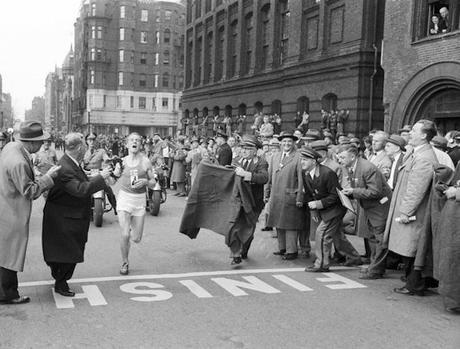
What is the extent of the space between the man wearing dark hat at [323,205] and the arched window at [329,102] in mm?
14035

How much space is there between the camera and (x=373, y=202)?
26.2 feet

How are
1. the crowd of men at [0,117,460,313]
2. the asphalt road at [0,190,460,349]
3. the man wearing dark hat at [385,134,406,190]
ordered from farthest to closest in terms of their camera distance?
the man wearing dark hat at [385,134,406,190] < the crowd of men at [0,117,460,313] < the asphalt road at [0,190,460,349]

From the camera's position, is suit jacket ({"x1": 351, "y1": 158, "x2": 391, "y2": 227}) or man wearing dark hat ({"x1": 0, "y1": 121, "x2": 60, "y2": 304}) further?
suit jacket ({"x1": 351, "y1": 158, "x2": 391, "y2": 227})

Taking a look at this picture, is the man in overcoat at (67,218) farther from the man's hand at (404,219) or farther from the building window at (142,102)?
the building window at (142,102)

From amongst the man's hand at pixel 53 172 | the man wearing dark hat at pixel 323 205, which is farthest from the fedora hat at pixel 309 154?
the man's hand at pixel 53 172

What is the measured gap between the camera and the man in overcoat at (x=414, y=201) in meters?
6.89

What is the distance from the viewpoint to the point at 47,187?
6125 mm

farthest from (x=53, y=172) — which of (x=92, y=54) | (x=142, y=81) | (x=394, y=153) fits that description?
(x=142, y=81)

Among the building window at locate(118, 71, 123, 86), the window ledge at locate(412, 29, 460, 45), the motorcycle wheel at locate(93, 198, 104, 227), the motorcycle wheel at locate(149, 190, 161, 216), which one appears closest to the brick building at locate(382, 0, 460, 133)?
the window ledge at locate(412, 29, 460, 45)

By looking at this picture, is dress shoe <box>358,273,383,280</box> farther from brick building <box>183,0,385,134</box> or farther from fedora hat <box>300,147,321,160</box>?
brick building <box>183,0,385,134</box>

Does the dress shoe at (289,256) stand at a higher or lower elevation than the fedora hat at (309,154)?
lower

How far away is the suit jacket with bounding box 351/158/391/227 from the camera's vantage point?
7848 mm

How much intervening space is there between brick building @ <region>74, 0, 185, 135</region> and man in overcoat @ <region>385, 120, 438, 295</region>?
246 ft

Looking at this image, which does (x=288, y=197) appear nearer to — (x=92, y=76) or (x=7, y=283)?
(x=7, y=283)
